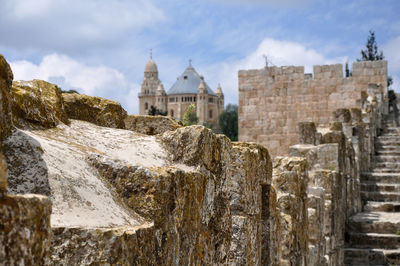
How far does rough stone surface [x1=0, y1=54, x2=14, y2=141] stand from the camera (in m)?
1.70

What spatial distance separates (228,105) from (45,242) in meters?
98.8

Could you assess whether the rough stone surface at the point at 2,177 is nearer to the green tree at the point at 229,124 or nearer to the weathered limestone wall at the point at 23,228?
the weathered limestone wall at the point at 23,228

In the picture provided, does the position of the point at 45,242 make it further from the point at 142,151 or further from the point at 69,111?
the point at 69,111

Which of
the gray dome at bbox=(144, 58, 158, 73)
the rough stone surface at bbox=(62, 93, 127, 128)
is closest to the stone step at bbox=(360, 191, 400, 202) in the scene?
the rough stone surface at bbox=(62, 93, 127, 128)

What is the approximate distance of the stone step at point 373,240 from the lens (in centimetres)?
1099

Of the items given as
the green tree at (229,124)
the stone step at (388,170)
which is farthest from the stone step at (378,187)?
the green tree at (229,124)

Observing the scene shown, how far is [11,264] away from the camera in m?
1.28

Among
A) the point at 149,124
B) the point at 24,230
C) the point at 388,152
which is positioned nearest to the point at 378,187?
the point at 388,152

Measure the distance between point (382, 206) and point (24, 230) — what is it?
1278cm

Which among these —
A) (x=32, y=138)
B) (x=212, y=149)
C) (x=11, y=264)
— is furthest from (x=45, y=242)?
(x=212, y=149)

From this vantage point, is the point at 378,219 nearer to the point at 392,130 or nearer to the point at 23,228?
the point at 392,130

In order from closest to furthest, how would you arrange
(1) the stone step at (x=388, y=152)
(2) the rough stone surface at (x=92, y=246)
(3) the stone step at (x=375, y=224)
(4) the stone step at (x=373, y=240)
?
(2) the rough stone surface at (x=92, y=246), (4) the stone step at (x=373, y=240), (3) the stone step at (x=375, y=224), (1) the stone step at (x=388, y=152)

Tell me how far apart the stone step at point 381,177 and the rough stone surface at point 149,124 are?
477 inches

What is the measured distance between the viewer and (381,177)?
14641 millimetres
